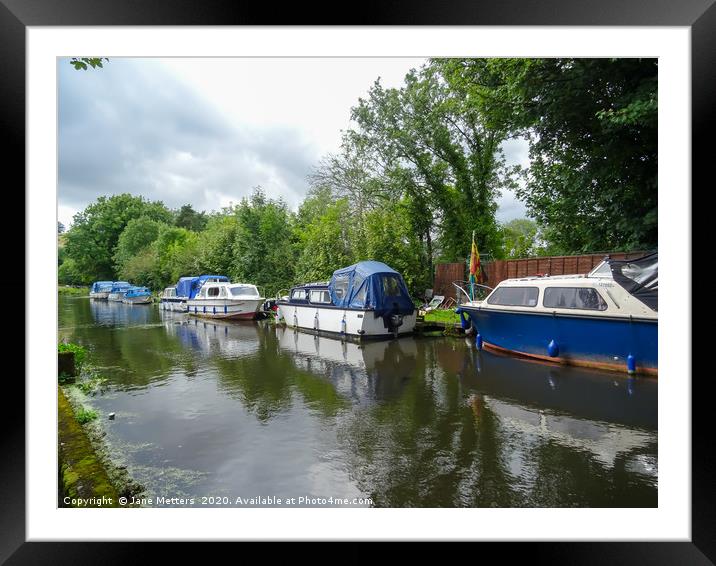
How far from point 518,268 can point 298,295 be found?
27.0 ft

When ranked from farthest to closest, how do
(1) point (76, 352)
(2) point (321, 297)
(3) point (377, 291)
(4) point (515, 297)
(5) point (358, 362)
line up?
1. (2) point (321, 297)
2. (3) point (377, 291)
3. (5) point (358, 362)
4. (4) point (515, 297)
5. (1) point (76, 352)

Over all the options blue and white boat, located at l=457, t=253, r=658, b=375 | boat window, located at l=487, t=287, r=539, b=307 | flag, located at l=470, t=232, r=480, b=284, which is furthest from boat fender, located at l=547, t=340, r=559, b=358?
flag, located at l=470, t=232, r=480, b=284

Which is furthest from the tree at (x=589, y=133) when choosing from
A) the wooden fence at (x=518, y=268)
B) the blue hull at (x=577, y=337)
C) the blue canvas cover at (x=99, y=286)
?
the blue canvas cover at (x=99, y=286)

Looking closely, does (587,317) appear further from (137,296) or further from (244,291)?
(137,296)

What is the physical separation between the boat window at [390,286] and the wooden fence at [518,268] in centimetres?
287

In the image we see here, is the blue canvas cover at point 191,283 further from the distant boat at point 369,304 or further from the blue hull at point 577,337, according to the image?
the blue hull at point 577,337

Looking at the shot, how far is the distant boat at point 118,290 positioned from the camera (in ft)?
53.9

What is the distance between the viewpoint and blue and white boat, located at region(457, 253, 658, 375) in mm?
6762

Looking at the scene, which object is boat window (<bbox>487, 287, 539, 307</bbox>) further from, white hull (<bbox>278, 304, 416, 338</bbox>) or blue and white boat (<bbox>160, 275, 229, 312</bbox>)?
blue and white boat (<bbox>160, 275, 229, 312</bbox>)

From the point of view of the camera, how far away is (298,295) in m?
15.3

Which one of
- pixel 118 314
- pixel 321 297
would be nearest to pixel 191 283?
pixel 118 314
